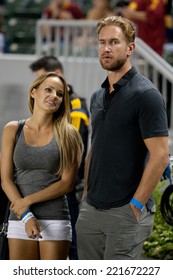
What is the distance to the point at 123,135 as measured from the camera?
5172 millimetres

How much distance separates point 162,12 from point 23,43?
4.14 metres

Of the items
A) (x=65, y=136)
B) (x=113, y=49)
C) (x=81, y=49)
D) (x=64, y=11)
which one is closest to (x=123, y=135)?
(x=113, y=49)

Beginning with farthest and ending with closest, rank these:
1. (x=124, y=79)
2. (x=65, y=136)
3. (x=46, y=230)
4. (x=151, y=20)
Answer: (x=151, y=20) → (x=65, y=136) → (x=46, y=230) → (x=124, y=79)

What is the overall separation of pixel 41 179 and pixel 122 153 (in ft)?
2.25

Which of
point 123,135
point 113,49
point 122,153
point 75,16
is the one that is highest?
point 113,49

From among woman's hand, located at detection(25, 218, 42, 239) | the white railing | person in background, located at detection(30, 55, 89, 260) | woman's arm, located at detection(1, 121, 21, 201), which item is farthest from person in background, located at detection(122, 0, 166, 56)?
woman's hand, located at detection(25, 218, 42, 239)

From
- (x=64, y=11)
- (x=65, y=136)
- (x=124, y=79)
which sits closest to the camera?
(x=124, y=79)

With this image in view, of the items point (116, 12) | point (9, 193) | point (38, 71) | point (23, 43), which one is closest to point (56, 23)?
point (116, 12)

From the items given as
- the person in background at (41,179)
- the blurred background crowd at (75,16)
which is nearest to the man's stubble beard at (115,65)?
the person in background at (41,179)

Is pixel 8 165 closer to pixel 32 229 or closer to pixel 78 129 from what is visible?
pixel 32 229

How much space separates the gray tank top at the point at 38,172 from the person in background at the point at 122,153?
0.32 m

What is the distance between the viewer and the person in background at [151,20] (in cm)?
1127

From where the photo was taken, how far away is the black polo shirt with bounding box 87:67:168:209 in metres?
5.11

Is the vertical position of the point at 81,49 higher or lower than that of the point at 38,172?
higher
